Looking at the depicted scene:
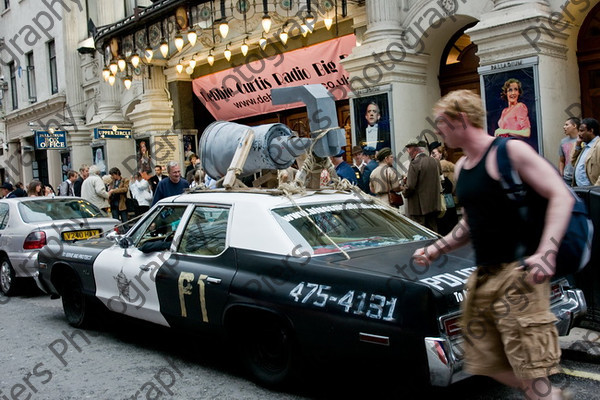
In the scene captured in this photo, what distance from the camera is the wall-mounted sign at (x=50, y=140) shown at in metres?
21.3

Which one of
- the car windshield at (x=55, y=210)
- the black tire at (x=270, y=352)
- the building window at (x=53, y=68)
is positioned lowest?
the black tire at (x=270, y=352)

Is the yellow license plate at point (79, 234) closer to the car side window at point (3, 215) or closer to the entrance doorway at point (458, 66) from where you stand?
the car side window at point (3, 215)

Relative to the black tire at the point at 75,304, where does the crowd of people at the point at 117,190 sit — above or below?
above

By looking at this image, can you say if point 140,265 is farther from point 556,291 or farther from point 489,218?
point 489,218

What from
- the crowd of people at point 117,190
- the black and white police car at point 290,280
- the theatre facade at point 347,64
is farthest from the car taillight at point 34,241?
the theatre facade at point 347,64

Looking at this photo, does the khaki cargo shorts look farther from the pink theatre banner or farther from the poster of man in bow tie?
the pink theatre banner

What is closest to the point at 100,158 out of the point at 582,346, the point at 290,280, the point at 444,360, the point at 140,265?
the point at 140,265

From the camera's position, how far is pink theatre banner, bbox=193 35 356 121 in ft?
46.1

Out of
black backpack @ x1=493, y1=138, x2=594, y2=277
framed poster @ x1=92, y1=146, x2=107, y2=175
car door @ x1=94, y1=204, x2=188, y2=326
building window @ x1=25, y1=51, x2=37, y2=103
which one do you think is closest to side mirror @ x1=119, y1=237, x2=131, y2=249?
car door @ x1=94, y1=204, x2=188, y2=326

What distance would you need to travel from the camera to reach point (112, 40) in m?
16.3

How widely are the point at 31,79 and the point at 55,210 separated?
1945 cm

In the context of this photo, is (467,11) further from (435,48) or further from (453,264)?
(453,264)

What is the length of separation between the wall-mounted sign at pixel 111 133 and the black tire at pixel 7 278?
8877mm

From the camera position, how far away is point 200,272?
5.07m
